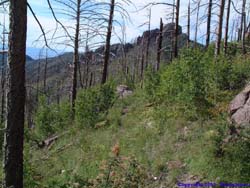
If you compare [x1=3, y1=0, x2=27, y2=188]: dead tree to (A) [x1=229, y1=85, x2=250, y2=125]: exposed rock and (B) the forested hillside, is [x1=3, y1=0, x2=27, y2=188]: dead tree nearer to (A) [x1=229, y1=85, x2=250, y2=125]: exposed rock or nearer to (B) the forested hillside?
(B) the forested hillside

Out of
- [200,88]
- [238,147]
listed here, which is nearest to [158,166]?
[238,147]

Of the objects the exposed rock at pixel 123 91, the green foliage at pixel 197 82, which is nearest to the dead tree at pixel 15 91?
the green foliage at pixel 197 82

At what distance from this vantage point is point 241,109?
10375mm

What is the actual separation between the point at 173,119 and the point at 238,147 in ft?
10.7

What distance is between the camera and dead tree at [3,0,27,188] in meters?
5.68

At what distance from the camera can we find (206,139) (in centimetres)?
1000

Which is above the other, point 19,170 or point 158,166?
point 19,170

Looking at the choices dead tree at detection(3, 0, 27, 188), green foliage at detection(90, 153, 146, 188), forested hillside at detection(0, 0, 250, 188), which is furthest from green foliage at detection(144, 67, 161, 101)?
dead tree at detection(3, 0, 27, 188)

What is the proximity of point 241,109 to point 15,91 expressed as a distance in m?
Answer: 6.45

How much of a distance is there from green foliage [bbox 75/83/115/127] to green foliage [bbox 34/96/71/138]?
Answer: 2.31 metres

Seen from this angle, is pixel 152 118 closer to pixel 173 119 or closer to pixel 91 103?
pixel 173 119

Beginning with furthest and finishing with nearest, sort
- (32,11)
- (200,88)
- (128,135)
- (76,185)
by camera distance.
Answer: (128,135)
(200,88)
(76,185)
(32,11)

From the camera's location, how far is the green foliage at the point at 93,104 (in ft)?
50.1

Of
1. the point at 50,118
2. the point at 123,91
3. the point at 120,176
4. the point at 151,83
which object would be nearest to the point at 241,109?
the point at 120,176
